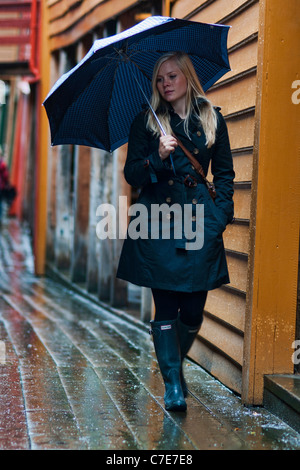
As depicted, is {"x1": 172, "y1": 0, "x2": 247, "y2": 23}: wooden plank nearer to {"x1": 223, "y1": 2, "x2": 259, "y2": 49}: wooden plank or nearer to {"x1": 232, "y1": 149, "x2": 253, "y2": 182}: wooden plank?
{"x1": 223, "y1": 2, "x2": 259, "y2": 49}: wooden plank

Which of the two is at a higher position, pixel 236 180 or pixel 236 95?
pixel 236 95

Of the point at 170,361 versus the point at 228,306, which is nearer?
the point at 170,361

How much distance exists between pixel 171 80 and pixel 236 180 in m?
0.93

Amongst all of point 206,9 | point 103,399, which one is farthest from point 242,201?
point 206,9

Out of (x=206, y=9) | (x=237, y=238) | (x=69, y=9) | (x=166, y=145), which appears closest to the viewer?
(x=166, y=145)

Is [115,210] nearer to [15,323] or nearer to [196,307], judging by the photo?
[15,323]

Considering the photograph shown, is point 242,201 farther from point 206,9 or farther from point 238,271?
point 206,9

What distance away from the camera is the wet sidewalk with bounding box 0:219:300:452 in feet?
12.0

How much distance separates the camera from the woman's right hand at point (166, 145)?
3.77 meters

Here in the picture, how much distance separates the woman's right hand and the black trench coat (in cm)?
7

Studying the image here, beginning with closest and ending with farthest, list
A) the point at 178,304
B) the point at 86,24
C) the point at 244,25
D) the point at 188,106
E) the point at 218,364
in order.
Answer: the point at 188,106, the point at 178,304, the point at 244,25, the point at 218,364, the point at 86,24

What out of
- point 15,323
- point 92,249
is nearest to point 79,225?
point 92,249

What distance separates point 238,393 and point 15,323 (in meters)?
2.81

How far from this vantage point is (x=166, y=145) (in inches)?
149
